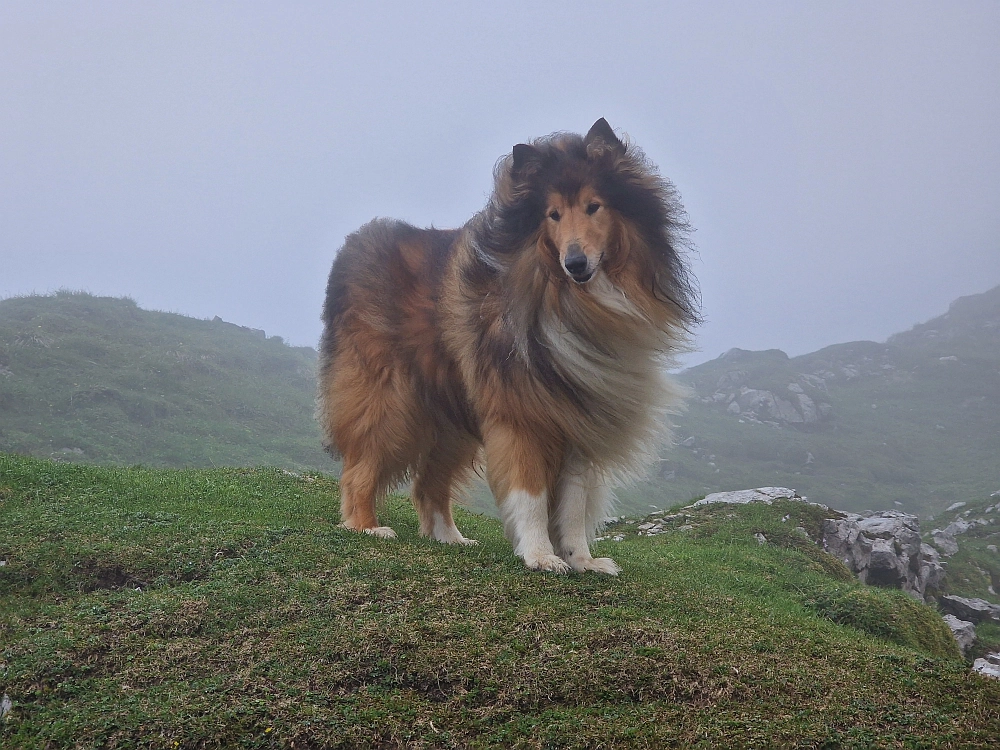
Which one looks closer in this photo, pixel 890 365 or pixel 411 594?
pixel 411 594

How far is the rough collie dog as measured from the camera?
6.68m

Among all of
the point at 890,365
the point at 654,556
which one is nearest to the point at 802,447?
the point at 890,365

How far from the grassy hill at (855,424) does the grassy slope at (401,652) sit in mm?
45365

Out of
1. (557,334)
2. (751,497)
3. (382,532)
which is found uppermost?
(557,334)

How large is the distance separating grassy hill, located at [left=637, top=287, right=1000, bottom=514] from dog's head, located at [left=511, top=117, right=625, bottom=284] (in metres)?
45.6

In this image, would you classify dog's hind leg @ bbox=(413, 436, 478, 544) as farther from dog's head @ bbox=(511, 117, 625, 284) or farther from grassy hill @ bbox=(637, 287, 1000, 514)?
grassy hill @ bbox=(637, 287, 1000, 514)

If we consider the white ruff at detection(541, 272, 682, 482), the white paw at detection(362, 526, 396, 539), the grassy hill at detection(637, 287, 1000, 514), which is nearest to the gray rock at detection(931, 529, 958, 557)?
the white ruff at detection(541, 272, 682, 482)

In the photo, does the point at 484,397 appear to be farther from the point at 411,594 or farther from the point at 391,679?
the point at 391,679

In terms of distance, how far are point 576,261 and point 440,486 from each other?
3590 mm

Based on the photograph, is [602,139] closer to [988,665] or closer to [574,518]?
[574,518]

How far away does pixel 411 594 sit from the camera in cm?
598

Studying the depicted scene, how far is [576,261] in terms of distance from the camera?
6238mm

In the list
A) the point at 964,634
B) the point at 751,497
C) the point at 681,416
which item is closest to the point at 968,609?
the point at 964,634

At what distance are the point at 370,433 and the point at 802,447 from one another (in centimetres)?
6469
